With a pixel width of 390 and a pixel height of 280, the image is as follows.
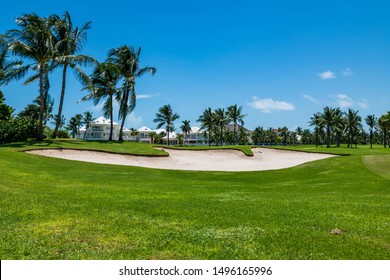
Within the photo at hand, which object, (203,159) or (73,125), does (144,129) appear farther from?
(203,159)

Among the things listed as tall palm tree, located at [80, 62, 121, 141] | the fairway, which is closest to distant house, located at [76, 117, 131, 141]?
tall palm tree, located at [80, 62, 121, 141]

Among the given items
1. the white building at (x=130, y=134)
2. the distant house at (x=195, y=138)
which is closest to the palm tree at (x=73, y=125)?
the white building at (x=130, y=134)

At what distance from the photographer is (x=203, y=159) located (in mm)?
39125

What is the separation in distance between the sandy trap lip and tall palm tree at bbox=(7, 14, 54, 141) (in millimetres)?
9030

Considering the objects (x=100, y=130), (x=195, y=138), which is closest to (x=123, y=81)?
(x=100, y=130)

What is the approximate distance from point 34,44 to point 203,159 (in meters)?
22.9

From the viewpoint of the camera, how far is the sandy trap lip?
31.4 m

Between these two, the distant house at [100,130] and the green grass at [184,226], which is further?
the distant house at [100,130]

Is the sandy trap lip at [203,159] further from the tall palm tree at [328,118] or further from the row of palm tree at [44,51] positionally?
the tall palm tree at [328,118]

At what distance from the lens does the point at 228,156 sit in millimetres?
42281

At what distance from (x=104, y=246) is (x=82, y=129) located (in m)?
142

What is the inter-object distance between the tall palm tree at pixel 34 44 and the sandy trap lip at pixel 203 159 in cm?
903

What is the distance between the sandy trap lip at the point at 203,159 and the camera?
1238 inches
